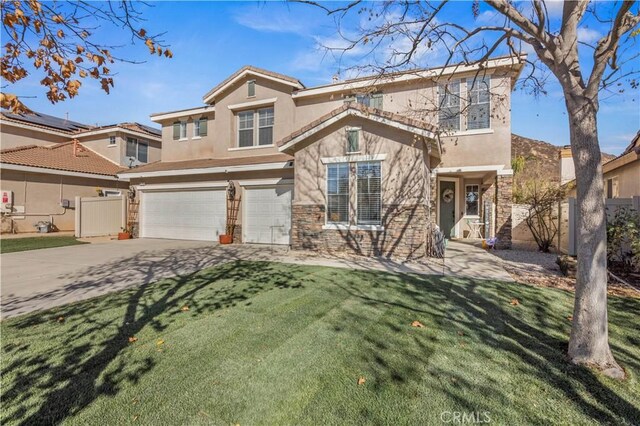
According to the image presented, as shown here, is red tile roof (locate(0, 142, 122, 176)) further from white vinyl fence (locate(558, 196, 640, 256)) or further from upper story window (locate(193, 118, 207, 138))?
white vinyl fence (locate(558, 196, 640, 256))

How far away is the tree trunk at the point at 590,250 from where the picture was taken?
3.49 meters

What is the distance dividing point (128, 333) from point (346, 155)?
846 cm

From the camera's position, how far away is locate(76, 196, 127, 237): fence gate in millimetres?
17109

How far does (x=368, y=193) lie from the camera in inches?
430

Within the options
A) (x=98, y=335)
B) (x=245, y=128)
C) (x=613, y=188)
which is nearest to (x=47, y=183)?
(x=245, y=128)

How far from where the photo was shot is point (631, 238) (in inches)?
291

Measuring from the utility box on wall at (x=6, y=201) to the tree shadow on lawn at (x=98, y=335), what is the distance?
532 inches

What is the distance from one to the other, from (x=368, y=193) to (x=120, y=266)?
7.98 meters

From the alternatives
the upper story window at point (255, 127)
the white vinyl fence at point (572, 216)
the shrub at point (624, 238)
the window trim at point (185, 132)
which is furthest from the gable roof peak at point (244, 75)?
the shrub at point (624, 238)

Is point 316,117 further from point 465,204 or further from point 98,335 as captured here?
point 98,335

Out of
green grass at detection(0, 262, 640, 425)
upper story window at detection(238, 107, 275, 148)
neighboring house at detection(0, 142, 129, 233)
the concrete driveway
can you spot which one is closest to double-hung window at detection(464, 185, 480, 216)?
the concrete driveway

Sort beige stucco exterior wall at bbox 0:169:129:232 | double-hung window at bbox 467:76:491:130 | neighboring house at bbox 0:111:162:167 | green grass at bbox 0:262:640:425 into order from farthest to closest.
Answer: neighboring house at bbox 0:111:162:167, beige stucco exterior wall at bbox 0:169:129:232, double-hung window at bbox 467:76:491:130, green grass at bbox 0:262:640:425

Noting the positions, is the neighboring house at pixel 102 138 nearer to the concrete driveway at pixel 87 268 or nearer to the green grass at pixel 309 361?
the concrete driveway at pixel 87 268

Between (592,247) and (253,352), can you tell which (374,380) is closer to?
(253,352)
